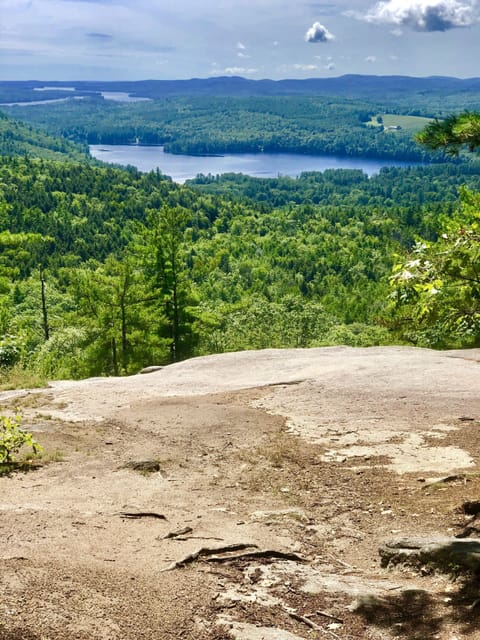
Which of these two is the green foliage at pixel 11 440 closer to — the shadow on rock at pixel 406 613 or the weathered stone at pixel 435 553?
the weathered stone at pixel 435 553

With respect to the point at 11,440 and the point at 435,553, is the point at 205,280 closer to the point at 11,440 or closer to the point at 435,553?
the point at 11,440

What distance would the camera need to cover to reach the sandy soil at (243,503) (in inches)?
279

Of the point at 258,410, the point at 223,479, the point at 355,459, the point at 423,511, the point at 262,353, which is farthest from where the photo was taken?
the point at 262,353

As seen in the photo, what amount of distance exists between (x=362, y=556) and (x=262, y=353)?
1535cm

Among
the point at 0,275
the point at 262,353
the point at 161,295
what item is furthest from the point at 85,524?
the point at 161,295

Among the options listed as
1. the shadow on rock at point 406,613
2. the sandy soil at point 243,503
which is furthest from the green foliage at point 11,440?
the shadow on rock at point 406,613

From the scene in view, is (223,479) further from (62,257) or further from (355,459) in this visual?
(62,257)

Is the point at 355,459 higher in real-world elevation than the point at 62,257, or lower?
higher

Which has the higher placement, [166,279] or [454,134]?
[454,134]

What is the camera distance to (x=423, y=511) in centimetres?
1059

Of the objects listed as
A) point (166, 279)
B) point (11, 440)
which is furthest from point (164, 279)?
point (11, 440)

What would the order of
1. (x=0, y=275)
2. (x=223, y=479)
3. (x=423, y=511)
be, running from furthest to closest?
(x=0, y=275) < (x=223, y=479) < (x=423, y=511)

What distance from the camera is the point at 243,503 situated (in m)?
11.2

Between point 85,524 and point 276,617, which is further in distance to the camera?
point 85,524
